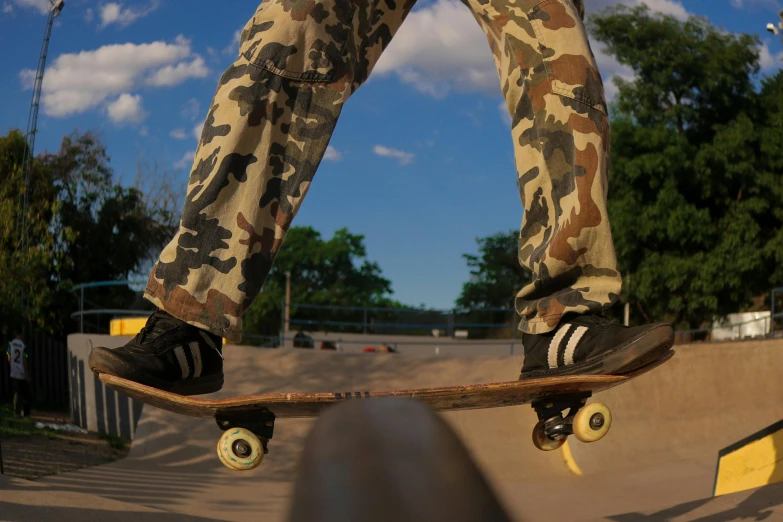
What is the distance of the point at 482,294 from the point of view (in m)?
46.1

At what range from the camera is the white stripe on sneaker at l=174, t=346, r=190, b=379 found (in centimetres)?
180

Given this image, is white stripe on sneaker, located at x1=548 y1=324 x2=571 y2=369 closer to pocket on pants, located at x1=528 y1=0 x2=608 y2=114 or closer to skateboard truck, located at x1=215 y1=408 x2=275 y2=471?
pocket on pants, located at x1=528 y1=0 x2=608 y2=114

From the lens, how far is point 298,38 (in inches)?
73.5

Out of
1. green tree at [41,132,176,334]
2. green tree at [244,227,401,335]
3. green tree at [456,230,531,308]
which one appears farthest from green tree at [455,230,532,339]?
green tree at [41,132,176,334]

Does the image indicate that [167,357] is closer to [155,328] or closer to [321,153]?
[155,328]

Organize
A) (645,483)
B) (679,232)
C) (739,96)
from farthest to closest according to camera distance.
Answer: (739,96) → (679,232) → (645,483)

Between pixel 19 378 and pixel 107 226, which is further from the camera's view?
pixel 107 226

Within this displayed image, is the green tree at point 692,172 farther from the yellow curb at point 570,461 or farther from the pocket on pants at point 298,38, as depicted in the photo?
the pocket on pants at point 298,38

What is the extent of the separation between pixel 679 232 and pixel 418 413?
24548mm

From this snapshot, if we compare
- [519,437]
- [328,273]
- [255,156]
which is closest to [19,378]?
[519,437]

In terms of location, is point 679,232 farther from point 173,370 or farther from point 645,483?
point 173,370

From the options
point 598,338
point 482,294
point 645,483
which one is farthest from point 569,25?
point 482,294

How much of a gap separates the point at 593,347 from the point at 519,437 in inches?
223

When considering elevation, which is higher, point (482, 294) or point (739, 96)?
point (739, 96)
